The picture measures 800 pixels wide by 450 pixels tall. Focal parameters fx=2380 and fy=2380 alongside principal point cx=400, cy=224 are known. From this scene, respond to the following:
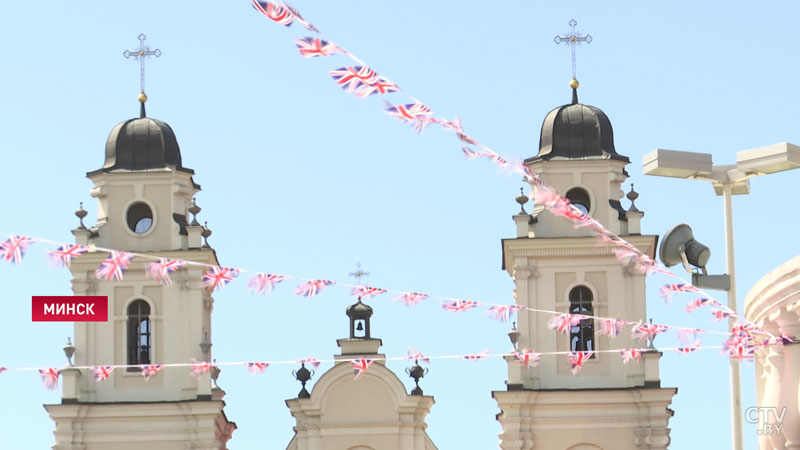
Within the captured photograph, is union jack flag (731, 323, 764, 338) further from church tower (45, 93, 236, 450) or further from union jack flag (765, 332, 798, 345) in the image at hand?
church tower (45, 93, 236, 450)

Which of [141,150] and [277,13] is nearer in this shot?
[277,13]

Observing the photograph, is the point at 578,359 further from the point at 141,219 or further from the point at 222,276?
the point at 141,219

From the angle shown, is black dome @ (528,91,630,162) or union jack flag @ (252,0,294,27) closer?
union jack flag @ (252,0,294,27)

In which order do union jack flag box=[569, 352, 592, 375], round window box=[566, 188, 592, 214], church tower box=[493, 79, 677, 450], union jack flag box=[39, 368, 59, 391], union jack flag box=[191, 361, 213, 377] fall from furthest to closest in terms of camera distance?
round window box=[566, 188, 592, 214], church tower box=[493, 79, 677, 450], union jack flag box=[569, 352, 592, 375], union jack flag box=[191, 361, 213, 377], union jack flag box=[39, 368, 59, 391]

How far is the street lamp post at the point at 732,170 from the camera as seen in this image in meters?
29.2

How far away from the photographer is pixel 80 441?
46438 millimetres

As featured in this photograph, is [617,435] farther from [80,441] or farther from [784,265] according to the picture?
[784,265]

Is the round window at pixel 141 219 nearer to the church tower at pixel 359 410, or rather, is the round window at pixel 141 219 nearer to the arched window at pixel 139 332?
the arched window at pixel 139 332

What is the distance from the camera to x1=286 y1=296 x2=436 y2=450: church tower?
4678 cm

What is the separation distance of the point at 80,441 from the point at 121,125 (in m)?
6.62

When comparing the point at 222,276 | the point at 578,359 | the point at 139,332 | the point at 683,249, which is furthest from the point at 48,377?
the point at 139,332

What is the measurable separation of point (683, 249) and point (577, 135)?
61.0 feet

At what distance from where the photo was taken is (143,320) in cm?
4747

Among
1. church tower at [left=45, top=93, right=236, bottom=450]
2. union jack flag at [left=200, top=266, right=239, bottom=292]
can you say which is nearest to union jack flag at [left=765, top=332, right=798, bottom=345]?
union jack flag at [left=200, top=266, right=239, bottom=292]
